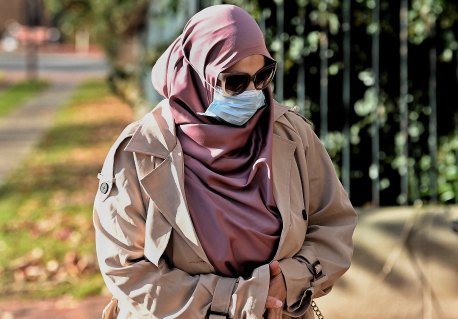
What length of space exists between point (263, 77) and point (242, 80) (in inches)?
3.0

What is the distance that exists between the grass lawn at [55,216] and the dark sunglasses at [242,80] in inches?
158

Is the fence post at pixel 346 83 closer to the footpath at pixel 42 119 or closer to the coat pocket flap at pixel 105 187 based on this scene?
the footpath at pixel 42 119

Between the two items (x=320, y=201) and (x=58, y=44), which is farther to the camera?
(x=58, y=44)

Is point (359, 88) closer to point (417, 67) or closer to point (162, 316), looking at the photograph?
point (417, 67)

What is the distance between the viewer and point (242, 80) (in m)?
3.03

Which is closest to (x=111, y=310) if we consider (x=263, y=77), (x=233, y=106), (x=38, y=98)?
(x=233, y=106)

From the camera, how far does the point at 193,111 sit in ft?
10.2

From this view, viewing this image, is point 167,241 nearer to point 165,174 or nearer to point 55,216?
point 165,174

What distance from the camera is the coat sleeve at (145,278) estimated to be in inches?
118

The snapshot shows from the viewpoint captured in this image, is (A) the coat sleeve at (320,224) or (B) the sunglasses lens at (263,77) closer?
(B) the sunglasses lens at (263,77)

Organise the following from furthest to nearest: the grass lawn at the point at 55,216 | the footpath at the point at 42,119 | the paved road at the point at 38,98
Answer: the paved road at the point at 38,98
the grass lawn at the point at 55,216
the footpath at the point at 42,119

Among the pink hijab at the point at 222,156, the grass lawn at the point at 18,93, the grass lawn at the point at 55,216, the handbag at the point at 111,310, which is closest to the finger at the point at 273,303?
the pink hijab at the point at 222,156

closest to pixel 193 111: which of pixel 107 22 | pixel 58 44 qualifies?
pixel 107 22

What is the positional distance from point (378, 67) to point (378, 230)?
1.39 m
